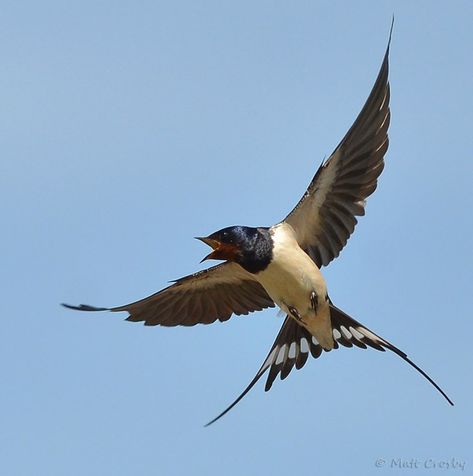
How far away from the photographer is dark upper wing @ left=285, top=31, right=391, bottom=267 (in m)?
8.07

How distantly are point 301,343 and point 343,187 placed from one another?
1.20 meters

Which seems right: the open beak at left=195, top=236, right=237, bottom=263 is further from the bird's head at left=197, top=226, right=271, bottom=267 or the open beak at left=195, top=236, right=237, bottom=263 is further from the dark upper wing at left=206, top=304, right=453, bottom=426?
the dark upper wing at left=206, top=304, right=453, bottom=426

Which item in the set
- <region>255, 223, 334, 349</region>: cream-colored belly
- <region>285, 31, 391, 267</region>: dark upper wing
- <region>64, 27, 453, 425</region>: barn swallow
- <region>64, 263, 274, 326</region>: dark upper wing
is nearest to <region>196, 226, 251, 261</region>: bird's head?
<region>64, 27, 453, 425</region>: barn swallow

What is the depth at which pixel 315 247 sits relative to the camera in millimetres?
8477

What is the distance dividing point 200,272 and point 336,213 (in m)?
1.22

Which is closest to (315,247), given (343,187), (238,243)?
(343,187)

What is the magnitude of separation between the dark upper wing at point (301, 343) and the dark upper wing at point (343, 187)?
0.48m

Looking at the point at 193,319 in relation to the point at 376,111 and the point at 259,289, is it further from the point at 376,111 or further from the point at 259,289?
the point at 376,111

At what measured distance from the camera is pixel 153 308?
915 cm

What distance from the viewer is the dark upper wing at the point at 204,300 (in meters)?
8.97

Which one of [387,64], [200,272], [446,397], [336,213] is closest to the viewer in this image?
[446,397]

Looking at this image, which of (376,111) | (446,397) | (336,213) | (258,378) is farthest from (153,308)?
(446,397)

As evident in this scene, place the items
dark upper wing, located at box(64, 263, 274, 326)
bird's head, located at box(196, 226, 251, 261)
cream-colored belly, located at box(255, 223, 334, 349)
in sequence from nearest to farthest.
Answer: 1. cream-colored belly, located at box(255, 223, 334, 349)
2. bird's head, located at box(196, 226, 251, 261)
3. dark upper wing, located at box(64, 263, 274, 326)

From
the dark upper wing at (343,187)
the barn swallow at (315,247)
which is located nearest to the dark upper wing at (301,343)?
the barn swallow at (315,247)
